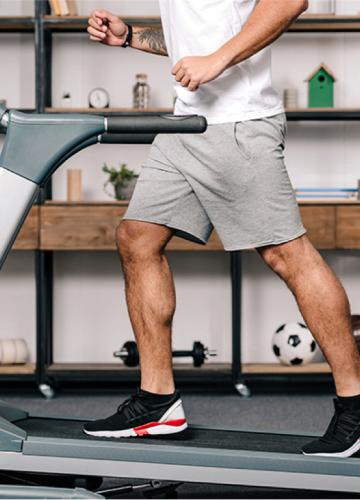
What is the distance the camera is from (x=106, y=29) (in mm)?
2295

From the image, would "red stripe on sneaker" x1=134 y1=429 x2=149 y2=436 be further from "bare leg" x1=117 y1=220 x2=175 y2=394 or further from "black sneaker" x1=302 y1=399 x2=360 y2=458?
"black sneaker" x1=302 y1=399 x2=360 y2=458

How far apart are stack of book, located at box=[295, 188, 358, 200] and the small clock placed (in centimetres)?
91

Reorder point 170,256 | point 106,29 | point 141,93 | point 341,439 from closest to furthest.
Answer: point 341,439 → point 106,29 → point 141,93 → point 170,256

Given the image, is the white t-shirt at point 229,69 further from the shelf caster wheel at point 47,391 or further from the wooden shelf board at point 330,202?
the shelf caster wheel at point 47,391

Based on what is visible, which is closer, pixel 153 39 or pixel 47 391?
pixel 153 39

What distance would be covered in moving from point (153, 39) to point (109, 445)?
3.42 feet

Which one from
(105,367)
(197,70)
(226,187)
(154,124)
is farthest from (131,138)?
(105,367)

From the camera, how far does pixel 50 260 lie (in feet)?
13.8

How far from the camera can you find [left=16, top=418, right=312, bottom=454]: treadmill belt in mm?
2074

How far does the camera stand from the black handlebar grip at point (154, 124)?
5.87ft

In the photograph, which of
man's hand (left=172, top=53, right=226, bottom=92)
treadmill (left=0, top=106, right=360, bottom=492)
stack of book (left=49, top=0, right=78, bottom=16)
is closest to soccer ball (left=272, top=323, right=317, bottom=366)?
stack of book (left=49, top=0, right=78, bottom=16)

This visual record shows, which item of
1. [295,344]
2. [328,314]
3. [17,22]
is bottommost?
[295,344]

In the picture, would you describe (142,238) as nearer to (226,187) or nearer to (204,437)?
(226,187)

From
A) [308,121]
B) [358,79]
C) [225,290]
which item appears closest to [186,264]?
[225,290]
